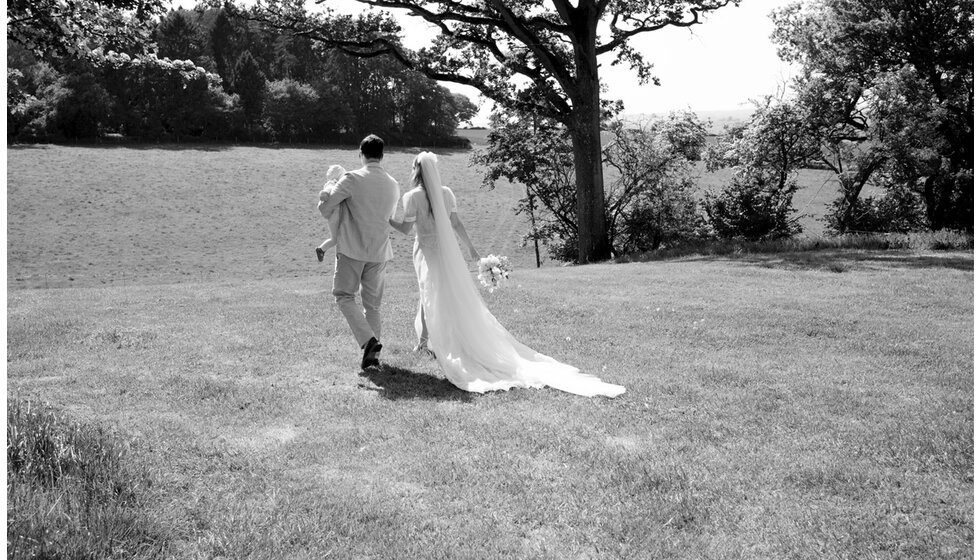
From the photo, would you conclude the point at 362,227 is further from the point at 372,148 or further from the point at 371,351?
the point at 371,351

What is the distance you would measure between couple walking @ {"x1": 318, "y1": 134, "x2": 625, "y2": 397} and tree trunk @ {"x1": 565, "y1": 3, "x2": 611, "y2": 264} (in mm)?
16403

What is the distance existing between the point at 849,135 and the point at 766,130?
143 inches

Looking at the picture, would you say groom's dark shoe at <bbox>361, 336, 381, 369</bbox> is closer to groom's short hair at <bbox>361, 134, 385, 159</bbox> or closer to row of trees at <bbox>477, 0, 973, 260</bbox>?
groom's short hair at <bbox>361, 134, 385, 159</bbox>

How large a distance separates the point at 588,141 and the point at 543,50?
3.23 metres

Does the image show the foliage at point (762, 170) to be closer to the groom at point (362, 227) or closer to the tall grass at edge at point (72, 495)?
the groom at point (362, 227)

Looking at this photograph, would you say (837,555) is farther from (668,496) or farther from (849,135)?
(849,135)

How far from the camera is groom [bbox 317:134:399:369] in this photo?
27.2 ft

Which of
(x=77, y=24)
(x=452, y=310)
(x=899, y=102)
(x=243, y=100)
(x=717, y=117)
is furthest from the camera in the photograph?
(x=243, y=100)

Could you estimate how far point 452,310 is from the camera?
8.53 m

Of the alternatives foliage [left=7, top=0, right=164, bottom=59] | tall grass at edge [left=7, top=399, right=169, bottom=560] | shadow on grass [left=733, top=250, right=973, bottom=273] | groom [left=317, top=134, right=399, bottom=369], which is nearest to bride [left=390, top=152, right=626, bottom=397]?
groom [left=317, top=134, right=399, bottom=369]

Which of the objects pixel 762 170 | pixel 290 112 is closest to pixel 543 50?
pixel 762 170

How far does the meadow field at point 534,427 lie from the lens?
436 cm

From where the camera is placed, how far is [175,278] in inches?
1258

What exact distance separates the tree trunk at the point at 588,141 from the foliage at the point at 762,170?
184 inches
